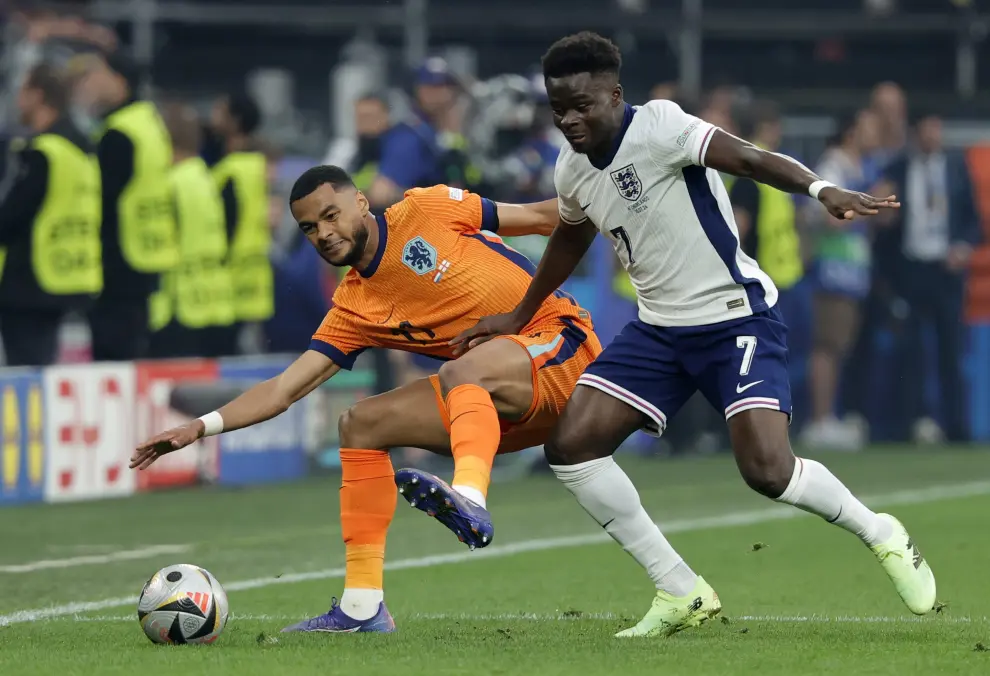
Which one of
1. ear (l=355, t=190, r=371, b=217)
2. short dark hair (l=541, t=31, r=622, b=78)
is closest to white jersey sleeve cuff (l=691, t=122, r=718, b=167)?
short dark hair (l=541, t=31, r=622, b=78)

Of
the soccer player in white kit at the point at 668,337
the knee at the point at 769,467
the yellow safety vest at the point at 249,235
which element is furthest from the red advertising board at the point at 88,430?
the knee at the point at 769,467

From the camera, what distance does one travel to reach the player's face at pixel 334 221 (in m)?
6.62

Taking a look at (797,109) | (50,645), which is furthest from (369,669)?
(797,109)

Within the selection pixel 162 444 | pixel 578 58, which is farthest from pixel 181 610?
pixel 578 58

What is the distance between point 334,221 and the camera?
6.66m

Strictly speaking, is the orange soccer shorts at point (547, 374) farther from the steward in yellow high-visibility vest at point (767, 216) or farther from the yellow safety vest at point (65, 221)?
the steward in yellow high-visibility vest at point (767, 216)

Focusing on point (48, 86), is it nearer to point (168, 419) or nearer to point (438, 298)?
point (168, 419)

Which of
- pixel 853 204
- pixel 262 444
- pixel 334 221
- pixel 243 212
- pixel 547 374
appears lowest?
pixel 262 444

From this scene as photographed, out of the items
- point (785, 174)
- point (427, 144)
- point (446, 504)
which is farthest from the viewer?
point (427, 144)

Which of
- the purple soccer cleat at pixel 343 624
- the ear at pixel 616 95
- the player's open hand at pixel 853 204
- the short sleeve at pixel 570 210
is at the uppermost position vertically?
the ear at pixel 616 95

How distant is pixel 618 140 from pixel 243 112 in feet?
25.4

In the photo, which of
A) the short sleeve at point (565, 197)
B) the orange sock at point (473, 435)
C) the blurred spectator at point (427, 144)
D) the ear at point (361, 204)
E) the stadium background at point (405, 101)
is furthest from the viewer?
the blurred spectator at point (427, 144)

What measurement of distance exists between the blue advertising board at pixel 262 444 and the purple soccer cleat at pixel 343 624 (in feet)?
21.7

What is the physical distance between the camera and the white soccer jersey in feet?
21.1
